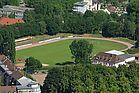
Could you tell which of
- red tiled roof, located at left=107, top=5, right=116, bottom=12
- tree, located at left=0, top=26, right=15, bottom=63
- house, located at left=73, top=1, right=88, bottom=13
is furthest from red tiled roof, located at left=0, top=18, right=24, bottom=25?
red tiled roof, located at left=107, top=5, right=116, bottom=12

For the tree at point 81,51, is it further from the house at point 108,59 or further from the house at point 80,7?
the house at point 80,7

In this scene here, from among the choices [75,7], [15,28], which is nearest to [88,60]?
[15,28]

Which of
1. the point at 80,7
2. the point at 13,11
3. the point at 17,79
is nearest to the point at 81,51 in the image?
the point at 17,79

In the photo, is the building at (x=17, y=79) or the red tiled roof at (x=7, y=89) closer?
the building at (x=17, y=79)

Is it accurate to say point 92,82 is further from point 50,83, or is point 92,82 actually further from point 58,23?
point 58,23

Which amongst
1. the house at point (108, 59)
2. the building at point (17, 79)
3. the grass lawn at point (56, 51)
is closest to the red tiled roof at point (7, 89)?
the building at point (17, 79)

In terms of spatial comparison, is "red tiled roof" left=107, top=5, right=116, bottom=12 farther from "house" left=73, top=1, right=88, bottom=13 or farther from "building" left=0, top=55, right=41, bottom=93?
"building" left=0, top=55, right=41, bottom=93
